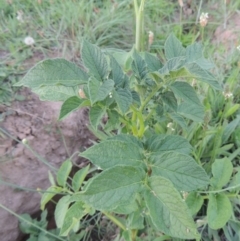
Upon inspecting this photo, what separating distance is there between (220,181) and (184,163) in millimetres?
300

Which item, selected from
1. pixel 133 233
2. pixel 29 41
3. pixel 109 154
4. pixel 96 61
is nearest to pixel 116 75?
pixel 96 61

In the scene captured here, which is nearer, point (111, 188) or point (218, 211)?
point (111, 188)

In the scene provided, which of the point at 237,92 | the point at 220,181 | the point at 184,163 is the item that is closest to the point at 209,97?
the point at 237,92

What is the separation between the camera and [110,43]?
6.16 ft

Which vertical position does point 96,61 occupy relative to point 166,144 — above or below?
above

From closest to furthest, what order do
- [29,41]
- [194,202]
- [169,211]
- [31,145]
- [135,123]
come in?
[169,211] < [135,123] < [194,202] < [31,145] < [29,41]

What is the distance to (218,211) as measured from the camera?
915 millimetres

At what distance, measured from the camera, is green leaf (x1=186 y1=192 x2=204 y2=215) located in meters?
1.00

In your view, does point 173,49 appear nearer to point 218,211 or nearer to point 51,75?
point 51,75

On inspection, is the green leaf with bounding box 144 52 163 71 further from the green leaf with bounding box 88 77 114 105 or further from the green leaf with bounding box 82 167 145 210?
the green leaf with bounding box 82 167 145 210

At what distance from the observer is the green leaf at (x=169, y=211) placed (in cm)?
64

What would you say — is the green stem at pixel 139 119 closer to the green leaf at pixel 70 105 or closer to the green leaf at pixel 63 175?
the green leaf at pixel 70 105

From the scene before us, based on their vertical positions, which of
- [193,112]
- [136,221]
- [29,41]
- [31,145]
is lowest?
[31,145]

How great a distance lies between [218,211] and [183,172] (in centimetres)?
26
